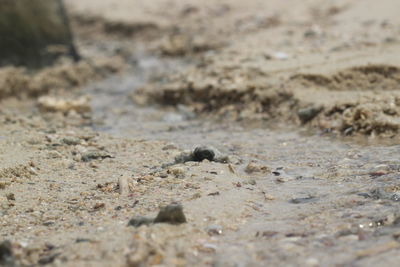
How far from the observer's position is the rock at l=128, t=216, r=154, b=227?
6.91 ft

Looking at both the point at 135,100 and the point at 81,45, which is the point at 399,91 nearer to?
the point at 135,100

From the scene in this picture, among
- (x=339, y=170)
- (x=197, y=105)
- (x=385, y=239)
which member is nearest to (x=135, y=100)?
(x=197, y=105)

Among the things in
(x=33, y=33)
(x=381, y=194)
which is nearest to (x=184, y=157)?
(x=381, y=194)

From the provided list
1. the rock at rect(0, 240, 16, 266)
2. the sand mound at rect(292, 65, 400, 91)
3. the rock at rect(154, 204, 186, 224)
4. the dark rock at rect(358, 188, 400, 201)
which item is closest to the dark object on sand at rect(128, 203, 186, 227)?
the rock at rect(154, 204, 186, 224)

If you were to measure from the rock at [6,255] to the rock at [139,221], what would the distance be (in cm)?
41

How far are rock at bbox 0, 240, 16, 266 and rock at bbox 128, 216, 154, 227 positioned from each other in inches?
16.2

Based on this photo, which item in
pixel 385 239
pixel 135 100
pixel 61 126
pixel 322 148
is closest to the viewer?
pixel 385 239

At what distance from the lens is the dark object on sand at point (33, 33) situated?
5484 mm

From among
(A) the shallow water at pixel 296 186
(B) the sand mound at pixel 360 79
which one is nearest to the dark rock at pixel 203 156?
(A) the shallow water at pixel 296 186

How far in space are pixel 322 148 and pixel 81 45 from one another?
16.9 feet

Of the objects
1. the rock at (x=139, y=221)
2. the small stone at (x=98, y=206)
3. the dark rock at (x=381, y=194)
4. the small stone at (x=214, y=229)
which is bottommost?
the dark rock at (x=381, y=194)

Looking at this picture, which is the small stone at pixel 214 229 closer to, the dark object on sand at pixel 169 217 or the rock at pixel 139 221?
the dark object on sand at pixel 169 217

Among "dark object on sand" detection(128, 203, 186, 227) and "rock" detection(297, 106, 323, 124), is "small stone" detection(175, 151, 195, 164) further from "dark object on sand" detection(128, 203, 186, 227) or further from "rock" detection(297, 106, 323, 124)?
"rock" detection(297, 106, 323, 124)

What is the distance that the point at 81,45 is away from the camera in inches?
310
